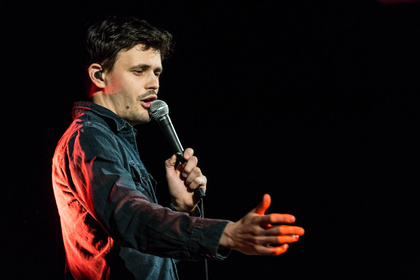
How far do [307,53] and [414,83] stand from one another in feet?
2.90

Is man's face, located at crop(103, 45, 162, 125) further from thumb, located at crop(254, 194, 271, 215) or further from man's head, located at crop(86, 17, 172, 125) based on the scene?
thumb, located at crop(254, 194, 271, 215)

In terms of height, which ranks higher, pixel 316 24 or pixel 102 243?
pixel 316 24

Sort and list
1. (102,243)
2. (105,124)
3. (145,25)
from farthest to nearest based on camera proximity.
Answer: (145,25) < (105,124) < (102,243)

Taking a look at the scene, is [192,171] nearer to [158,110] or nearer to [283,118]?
[158,110]

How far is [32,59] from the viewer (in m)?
2.54

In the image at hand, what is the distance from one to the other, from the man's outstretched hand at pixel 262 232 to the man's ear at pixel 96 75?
0.99m

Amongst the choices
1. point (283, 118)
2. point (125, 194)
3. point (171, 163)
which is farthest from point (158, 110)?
point (283, 118)

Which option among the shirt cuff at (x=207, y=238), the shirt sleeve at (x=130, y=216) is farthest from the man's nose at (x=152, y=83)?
the shirt cuff at (x=207, y=238)

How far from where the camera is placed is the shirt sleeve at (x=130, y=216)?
2.79 feet

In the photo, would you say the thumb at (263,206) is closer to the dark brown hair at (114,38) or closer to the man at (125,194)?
the man at (125,194)

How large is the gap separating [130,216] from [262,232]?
34 centimetres

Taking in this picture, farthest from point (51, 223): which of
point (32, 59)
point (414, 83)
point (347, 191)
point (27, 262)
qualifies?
point (414, 83)

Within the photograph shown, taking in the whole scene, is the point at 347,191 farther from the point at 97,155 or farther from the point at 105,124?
the point at 97,155

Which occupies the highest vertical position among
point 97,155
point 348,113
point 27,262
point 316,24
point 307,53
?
point 316,24
